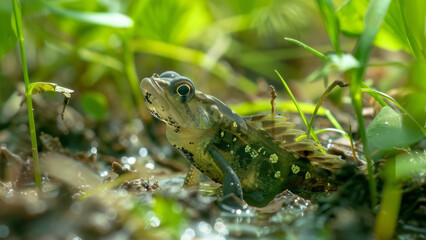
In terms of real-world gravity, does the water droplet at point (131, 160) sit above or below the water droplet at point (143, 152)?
above

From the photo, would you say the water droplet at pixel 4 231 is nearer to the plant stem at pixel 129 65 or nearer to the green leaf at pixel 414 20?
the green leaf at pixel 414 20

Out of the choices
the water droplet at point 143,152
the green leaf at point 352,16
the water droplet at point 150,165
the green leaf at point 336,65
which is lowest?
the water droplet at point 143,152

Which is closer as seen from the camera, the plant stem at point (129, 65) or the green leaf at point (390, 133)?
the green leaf at point (390, 133)

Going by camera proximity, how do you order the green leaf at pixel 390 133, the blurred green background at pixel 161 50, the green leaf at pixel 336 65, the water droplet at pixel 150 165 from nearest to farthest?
the green leaf at pixel 336 65, the green leaf at pixel 390 133, the water droplet at pixel 150 165, the blurred green background at pixel 161 50

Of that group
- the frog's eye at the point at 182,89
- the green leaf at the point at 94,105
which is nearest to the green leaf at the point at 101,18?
the frog's eye at the point at 182,89

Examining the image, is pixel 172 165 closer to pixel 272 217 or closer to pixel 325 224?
pixel 272 217

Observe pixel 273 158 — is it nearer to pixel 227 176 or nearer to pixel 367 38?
pixel 227 176

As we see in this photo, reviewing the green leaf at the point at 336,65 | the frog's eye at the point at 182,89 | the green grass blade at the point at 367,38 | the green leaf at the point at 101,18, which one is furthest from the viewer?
the green leaf at the point at 101,18

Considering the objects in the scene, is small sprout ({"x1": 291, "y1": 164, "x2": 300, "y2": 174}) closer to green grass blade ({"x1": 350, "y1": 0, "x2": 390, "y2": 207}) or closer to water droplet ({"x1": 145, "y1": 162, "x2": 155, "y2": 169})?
green grass blade ({"x1": 350, "y1": 0, "x2": 390, "y2": 207})
